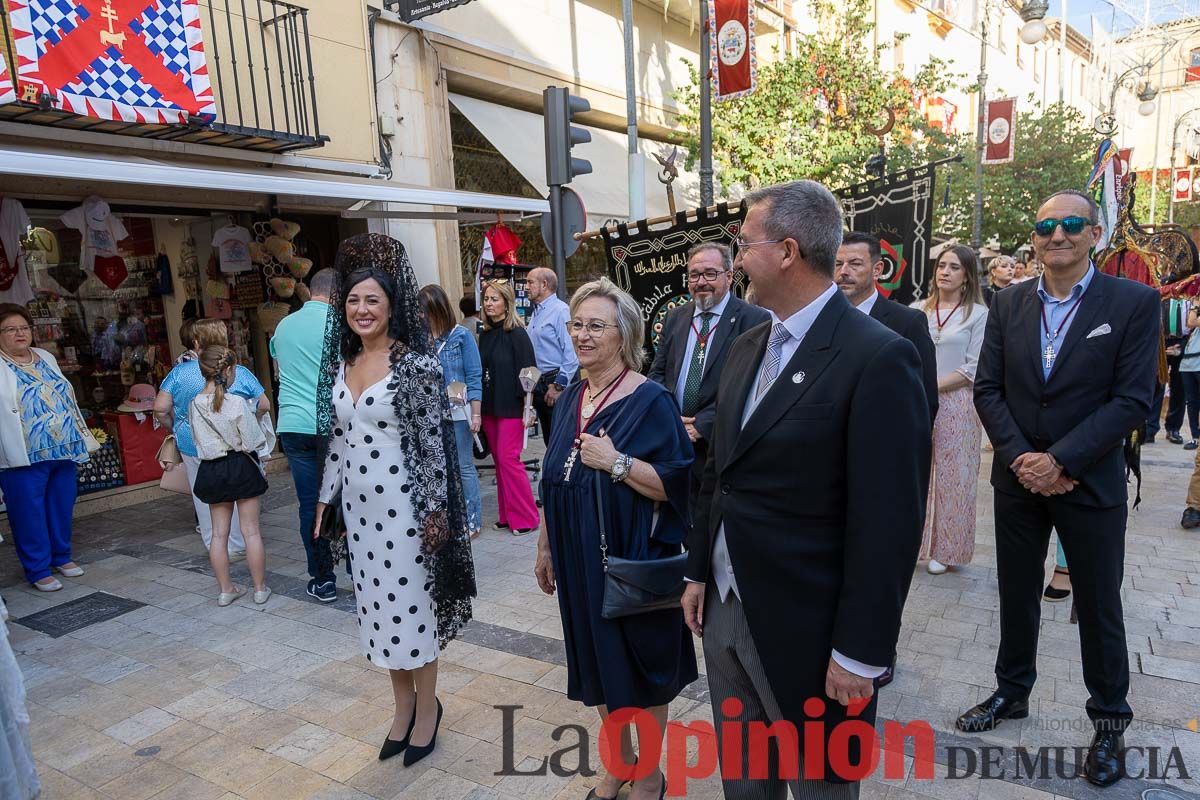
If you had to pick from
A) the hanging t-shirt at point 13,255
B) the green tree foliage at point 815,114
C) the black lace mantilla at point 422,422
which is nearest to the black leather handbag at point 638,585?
the black lace mantilla at point 422,422

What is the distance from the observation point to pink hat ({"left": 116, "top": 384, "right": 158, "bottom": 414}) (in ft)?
25.7

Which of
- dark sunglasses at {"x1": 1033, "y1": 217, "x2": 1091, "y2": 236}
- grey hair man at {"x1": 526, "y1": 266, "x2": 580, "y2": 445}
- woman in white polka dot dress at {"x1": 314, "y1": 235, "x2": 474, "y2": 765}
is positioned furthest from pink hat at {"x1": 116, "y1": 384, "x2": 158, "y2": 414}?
dark sunglasses at {"x1": 1033, "y1": 217, "x2": 1091, "y2": 236}

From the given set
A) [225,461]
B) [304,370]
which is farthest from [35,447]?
[304,370]

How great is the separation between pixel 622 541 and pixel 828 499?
0.92 metres

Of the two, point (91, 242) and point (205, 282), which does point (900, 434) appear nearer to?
point (91, 242)

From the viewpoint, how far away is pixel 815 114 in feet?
42.9

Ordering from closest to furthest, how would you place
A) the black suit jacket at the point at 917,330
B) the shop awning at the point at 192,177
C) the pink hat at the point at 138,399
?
1. the black suit jacket at the point at 917,330
2. the shop awning at the point at 192,177
3. the pink hat at the point at 138,399

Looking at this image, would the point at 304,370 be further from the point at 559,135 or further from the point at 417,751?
the point at 559,135

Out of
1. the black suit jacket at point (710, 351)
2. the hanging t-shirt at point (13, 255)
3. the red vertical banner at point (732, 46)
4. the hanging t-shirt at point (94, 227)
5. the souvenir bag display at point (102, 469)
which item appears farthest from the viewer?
the red vertical banner at point (732, 46)

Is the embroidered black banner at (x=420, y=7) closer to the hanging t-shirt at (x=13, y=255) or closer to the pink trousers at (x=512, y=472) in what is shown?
the hanging t-shirt at (x=13, y=255)

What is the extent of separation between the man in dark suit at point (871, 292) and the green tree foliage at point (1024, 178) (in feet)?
54.9

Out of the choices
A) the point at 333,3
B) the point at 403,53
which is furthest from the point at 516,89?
the point at 333,3

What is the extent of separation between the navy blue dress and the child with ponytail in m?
3.07

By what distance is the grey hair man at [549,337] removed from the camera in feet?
21.5
